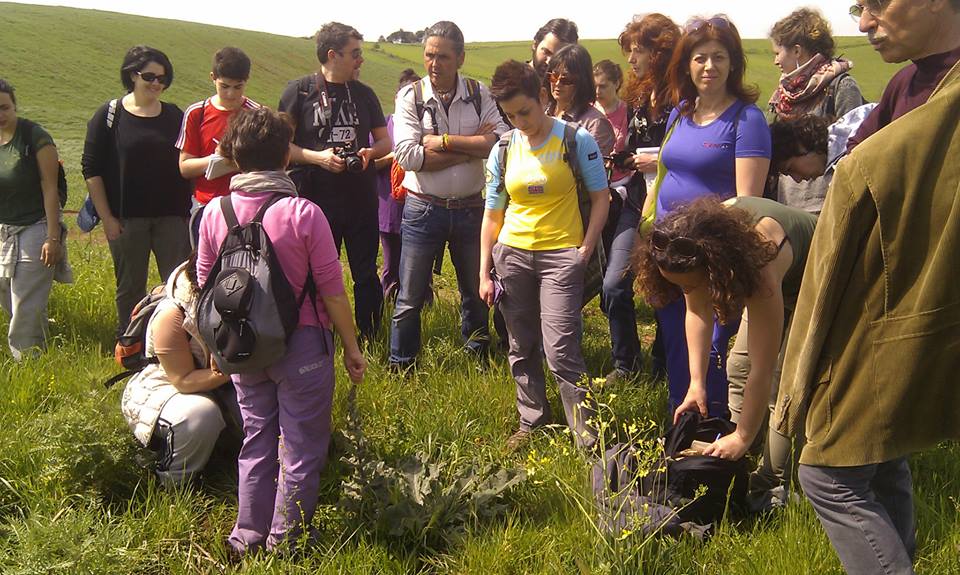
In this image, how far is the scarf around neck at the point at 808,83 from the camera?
4.88m

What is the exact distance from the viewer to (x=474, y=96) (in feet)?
17.2

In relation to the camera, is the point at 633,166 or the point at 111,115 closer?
the point at 633,166

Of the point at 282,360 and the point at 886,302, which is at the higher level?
the point at 886,302

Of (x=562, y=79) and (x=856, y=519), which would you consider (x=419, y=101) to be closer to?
(x=562, y=79)

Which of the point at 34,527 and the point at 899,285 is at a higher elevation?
the point at 899,285

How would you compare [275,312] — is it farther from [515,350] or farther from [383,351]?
[383,351]

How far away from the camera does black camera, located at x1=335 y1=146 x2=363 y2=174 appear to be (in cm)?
523

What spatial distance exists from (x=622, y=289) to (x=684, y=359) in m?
0.92

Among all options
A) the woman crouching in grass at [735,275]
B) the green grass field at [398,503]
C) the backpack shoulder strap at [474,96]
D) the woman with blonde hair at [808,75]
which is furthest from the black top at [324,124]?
the woman crouching in grass at [735,275]

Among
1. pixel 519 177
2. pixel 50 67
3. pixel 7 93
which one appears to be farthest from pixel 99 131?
pixel 50 67

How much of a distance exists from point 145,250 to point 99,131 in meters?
0.84

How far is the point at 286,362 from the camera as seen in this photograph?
10.9 feet

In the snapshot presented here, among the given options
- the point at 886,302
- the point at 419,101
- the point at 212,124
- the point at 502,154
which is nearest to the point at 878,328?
the point at 886,302

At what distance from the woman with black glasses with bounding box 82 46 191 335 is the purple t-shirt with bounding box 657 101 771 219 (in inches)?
133
